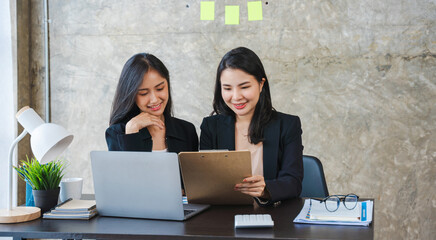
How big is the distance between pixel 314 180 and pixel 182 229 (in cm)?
105

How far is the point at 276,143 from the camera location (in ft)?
7.10

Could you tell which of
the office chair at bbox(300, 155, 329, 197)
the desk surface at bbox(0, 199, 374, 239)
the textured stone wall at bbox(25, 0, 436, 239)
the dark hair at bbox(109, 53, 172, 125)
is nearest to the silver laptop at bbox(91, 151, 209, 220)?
the desk surface at bbox(0, 199, 374, 239)

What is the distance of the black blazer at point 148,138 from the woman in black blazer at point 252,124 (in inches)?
4.1

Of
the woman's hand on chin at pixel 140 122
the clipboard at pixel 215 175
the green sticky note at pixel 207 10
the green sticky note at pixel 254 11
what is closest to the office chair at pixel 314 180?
the clipboard at pixel 215 175

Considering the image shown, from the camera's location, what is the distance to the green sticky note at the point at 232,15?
11.3 ft

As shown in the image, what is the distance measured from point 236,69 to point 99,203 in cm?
83

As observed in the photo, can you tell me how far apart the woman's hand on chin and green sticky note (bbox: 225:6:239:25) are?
1.51 metres

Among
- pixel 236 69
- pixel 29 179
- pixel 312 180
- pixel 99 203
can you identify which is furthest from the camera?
pixel 312 180

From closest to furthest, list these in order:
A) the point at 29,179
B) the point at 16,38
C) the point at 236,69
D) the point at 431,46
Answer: the point at 29,179 → the point at 236,69 → the point at 431,46 → the point at 16,38

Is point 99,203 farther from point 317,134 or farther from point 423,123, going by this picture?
point 423,123

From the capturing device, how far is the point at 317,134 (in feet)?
11.1

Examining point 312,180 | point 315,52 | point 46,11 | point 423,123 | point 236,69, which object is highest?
point 46,11

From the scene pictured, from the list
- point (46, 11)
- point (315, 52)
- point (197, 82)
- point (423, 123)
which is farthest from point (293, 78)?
point (46, 11)

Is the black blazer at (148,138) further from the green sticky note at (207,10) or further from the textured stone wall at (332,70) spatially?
the green sticky note at (207,10)
